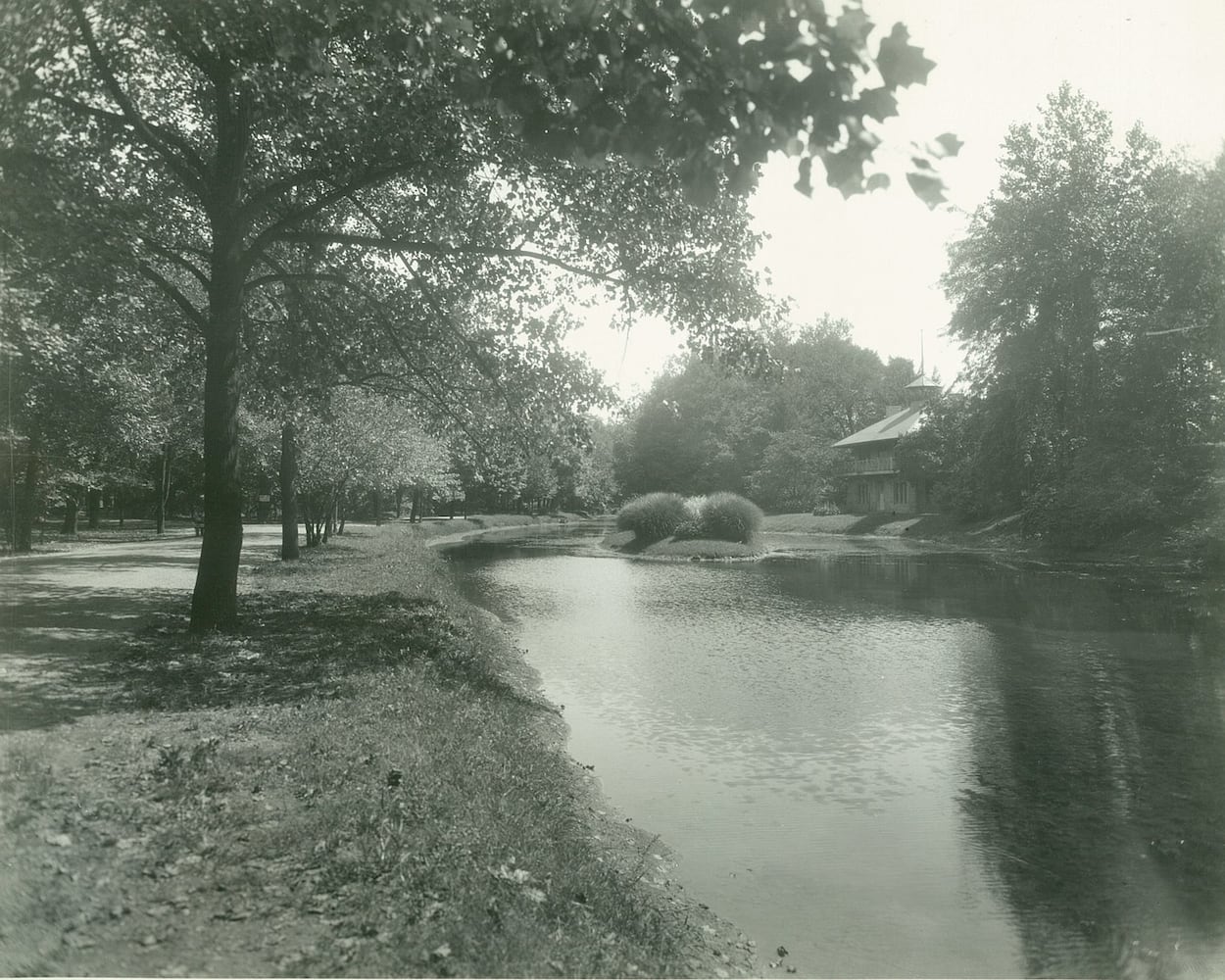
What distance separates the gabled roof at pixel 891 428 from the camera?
64062 millimetres

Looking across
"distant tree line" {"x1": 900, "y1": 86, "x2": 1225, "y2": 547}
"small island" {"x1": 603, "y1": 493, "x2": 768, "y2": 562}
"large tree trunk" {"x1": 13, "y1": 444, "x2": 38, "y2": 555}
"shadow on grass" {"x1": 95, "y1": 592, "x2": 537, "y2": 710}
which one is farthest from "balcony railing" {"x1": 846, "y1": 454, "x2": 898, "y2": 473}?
"shadow on grass" {"x1": 95, "y1": 592, "x2": 537, "y2": 710}

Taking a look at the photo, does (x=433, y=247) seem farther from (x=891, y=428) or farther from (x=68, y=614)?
(x=891, y=428)

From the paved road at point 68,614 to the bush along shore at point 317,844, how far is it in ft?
1.23

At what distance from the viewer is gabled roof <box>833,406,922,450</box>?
64062mm

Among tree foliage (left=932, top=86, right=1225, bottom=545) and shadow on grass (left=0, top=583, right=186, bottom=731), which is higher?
tree foliage (left=932, top=86, right=1225, bottom=545)

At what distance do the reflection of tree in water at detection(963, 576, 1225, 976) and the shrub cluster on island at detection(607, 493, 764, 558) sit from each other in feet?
78.8

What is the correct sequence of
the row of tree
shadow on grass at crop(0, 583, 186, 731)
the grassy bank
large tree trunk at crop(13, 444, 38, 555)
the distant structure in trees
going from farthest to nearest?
the distant structure in trees
large tree trunk at crop(13, 444, 38, 555)
the grassy bank
shadow on grass at crop(0, 583, 186, 731)
the row of tree

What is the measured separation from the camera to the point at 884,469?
62.6 metres

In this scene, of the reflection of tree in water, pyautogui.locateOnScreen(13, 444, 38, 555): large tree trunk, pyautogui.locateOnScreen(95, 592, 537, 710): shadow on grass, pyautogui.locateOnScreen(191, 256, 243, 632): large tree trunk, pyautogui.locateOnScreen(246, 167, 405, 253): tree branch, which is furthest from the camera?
pyautogui.locateOnScreen(13, 444, 38, 555): large tree trunk

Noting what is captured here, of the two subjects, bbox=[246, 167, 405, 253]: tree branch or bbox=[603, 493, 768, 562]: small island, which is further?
bbox=[603, 493, 768, 562]: small island

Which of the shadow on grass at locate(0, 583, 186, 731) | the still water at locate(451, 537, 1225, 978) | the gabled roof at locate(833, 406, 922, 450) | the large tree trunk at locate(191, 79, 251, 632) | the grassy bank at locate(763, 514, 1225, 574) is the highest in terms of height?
the gabled roof at locate(833, 406, 922, 450)

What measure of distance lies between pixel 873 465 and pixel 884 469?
1.81 meters

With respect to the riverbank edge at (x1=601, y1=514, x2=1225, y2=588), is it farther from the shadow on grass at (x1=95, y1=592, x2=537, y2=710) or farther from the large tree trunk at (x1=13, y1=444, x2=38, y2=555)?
the large tree trunk at (x1=13, y1=444, x2=38, y2=555)

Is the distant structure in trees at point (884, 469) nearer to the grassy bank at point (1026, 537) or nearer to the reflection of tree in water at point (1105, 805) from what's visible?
the grassy bank at point (1026, 537)
